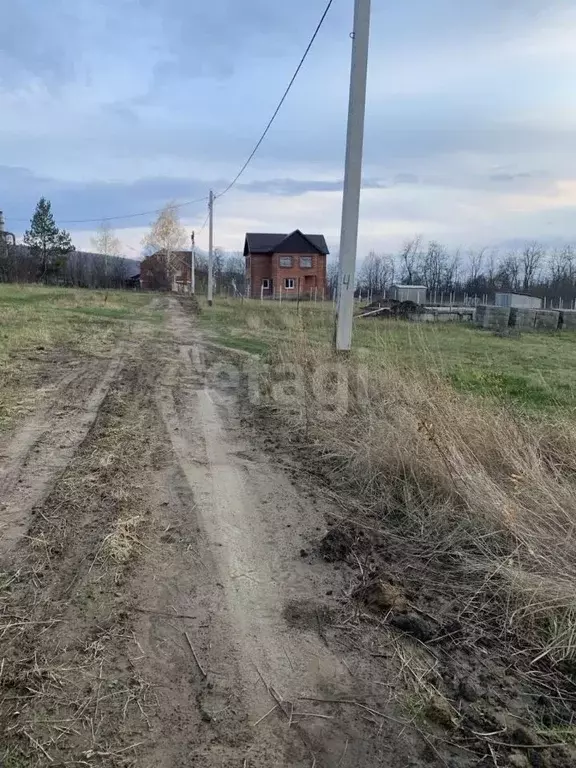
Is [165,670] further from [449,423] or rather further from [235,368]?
[235,368]

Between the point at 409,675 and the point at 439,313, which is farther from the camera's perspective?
the point at 439,313

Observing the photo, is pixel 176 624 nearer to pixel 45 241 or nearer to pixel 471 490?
pixel 471 490

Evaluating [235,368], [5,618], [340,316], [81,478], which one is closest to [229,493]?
[81,478]

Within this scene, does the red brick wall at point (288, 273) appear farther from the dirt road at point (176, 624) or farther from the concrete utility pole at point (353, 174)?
the dirt road at point (176, 624)

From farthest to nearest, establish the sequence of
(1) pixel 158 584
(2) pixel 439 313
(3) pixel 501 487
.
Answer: (2) pixel 439 313 < (3) pixel 501 487 < (1) pixel 158 584

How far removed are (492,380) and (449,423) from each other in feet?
15.4

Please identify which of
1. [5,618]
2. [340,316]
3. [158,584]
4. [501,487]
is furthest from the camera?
[340,316]

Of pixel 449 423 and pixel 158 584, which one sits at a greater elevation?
pixel 449 423

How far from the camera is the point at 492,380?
852cm

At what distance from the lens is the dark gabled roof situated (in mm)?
56469

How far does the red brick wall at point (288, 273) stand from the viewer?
56.2 meters

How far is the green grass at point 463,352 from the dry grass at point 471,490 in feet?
3.96

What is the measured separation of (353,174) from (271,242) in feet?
170

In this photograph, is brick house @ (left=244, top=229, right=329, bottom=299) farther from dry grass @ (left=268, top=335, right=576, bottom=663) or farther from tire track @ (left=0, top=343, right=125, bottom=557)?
dry grass @ (left=268, top=335, right=576, bottom=663)
